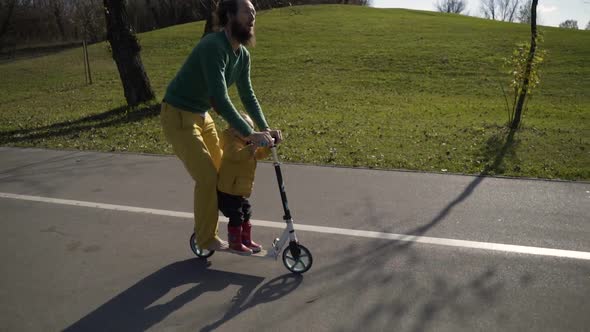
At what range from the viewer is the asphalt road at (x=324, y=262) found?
3443 millimetres

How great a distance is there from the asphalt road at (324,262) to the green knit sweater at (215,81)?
1227 mm

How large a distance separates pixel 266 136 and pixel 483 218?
2555mm

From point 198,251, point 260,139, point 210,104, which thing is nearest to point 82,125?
point 198,251

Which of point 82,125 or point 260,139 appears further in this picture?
point 82,125

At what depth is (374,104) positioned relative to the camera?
13828 mm

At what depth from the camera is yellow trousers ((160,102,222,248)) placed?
3.89m

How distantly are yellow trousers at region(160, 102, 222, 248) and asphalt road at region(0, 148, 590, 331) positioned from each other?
42 centimetres

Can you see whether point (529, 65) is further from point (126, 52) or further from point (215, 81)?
point (126, 52)

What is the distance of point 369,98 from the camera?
588 inches

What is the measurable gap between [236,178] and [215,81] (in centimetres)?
74

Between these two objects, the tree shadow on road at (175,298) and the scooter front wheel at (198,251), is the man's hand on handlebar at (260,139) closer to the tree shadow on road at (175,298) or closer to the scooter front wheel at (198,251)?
the tree shadow on road at (175,298)

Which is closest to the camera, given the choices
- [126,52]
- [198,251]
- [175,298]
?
[175,298]

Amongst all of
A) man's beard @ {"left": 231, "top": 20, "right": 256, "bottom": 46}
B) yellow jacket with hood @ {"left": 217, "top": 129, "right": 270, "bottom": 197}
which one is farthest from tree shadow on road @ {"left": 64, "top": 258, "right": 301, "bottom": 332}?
man's beard @ {"left": 231, "top": 20, "right": 256, "bottom": 46}

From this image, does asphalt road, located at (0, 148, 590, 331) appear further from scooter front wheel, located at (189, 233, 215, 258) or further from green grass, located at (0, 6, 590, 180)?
green grass, located at (0, 6, 590, 180)
